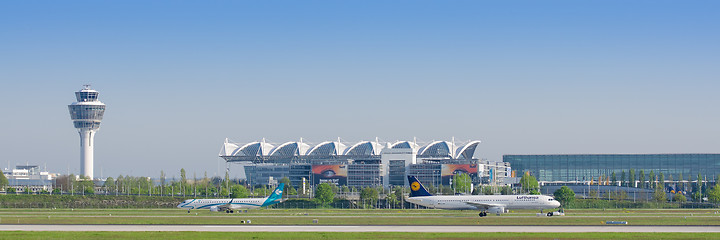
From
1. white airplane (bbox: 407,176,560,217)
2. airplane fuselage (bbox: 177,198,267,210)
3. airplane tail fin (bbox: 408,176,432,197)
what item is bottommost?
airplane fuselage (bbox: 177,198,267,210)

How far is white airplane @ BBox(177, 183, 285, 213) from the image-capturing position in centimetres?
12138

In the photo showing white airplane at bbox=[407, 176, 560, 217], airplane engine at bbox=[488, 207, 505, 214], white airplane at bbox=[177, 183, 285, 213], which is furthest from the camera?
white airplane at bbox=[177, 183, 285, 213]

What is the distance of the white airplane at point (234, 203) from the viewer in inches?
4779

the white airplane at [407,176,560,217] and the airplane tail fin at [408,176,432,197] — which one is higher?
the airplane tail fin at [408,176,432,197]

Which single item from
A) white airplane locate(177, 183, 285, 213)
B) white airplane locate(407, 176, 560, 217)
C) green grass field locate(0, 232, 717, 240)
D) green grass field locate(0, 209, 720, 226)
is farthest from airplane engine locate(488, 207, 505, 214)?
green grass field locate(0, 232, 717, 240)

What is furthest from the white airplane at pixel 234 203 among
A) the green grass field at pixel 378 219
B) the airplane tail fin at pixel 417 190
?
the airplane tail fin at pixel 417 190

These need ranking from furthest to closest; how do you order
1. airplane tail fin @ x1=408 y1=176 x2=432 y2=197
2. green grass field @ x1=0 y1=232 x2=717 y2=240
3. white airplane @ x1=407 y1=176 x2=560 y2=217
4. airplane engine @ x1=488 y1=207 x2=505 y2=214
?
airplane tail fin @ x1=408 y1=176 x2=432 y2=197, white airplane @ x1=407 y1=176 x2=560 y2=217, airplane engine @ x1=488 y1=207 x2=505 y2=214, green grass field @ x1=0 y1=232 x2=717 y2=240

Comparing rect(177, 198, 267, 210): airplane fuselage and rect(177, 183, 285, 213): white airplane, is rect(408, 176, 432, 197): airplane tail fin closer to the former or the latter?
→ rect(177, 183, 285, 213): white airplane

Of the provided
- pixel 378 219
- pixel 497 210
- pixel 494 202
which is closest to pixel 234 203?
pixel 494 202

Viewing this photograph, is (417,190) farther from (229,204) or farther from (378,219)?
(229,204)

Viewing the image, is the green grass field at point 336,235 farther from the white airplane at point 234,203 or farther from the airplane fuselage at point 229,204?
the airplane fuselage at point 229,204

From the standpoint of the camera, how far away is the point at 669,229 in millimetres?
69438

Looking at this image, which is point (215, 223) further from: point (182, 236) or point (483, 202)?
point (483, 202)

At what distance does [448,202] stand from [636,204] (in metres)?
44.5
